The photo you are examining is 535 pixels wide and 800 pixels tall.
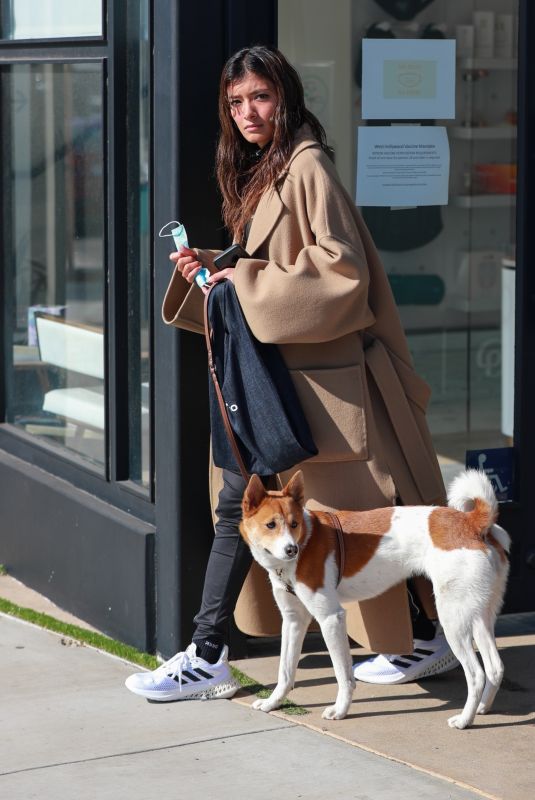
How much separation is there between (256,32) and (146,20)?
0.51 metres

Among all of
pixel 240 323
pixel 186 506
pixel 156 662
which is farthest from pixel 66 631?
pixel 240 323

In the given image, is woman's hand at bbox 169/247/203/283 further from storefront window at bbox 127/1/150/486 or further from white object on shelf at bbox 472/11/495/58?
white object on shelf at bbox 472/11/495/58

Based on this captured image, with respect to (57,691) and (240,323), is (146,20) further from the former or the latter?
(57,691)

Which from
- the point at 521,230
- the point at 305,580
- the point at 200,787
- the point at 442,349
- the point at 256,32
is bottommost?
the point at 200,787

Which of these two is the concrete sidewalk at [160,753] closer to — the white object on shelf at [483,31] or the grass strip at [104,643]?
the grass strip at [104,643]

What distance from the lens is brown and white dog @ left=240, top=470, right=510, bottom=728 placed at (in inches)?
168

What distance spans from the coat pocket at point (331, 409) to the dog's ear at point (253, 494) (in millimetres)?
294

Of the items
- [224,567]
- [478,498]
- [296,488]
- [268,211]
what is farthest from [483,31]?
[224,567]

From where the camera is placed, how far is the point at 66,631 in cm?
543

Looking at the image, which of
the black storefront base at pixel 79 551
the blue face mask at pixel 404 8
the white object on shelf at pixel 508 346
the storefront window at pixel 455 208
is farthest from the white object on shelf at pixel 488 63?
the black storefront base at pixel 79 551

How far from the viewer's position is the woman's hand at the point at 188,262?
14.7 feet

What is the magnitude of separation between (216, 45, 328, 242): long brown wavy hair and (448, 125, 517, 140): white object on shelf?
1092mm

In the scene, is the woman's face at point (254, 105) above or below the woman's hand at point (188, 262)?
above

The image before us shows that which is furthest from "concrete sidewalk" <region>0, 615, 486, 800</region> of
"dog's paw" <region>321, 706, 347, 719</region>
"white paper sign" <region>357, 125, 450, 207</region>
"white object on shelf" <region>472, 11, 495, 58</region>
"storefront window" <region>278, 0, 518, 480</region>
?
"white object on shelf" <region>472, 11, 495, 58</region>
